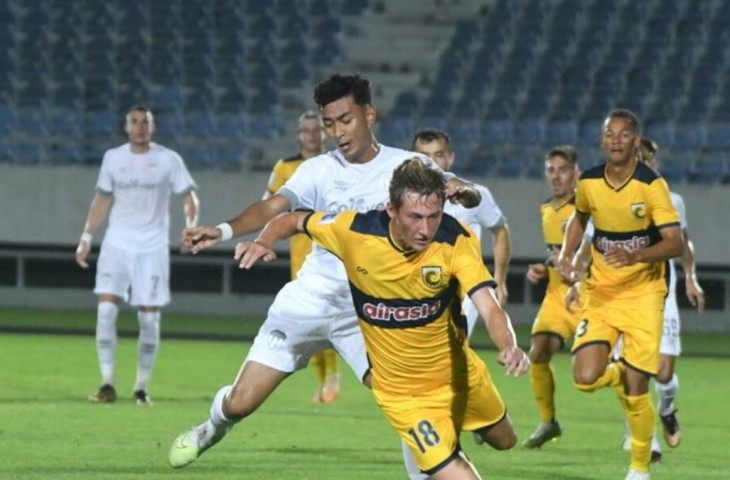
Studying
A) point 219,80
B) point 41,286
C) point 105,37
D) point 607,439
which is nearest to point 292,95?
point 219,80

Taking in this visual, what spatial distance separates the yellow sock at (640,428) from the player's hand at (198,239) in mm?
3014

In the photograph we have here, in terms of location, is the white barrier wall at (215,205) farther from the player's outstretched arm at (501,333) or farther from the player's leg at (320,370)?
the player's outstretched arm at (501,333)

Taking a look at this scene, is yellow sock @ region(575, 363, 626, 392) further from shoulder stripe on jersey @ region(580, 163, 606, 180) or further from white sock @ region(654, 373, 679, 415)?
white sock @ region(654, 373, 679, 415)

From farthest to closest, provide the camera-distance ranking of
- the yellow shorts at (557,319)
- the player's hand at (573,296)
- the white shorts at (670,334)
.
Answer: the yellow shorts at (557,319), the white shorts at (670,334), the player's hand at (573,296)

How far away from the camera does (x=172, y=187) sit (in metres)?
14.0

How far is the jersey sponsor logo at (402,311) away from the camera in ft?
22.7

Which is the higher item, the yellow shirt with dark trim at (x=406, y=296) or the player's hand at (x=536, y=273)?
the yellow shirt with dark trim at (x=406, y=296)

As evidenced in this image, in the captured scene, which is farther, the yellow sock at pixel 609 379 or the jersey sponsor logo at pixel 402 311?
the yellow sock at pixel 609 379

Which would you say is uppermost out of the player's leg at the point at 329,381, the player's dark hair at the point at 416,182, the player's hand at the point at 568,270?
the player's dark hair at the point at 416,182

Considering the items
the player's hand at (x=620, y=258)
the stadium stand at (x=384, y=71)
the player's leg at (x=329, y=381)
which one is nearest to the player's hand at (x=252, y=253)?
the player's hand at (x=620, y=258)

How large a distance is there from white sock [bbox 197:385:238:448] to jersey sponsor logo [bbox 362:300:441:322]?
1539mm

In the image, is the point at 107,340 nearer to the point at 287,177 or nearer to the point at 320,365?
the point at 320,365

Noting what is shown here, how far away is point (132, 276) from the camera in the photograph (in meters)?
13.7

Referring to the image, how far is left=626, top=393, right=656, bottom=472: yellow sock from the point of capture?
9.07 meters
